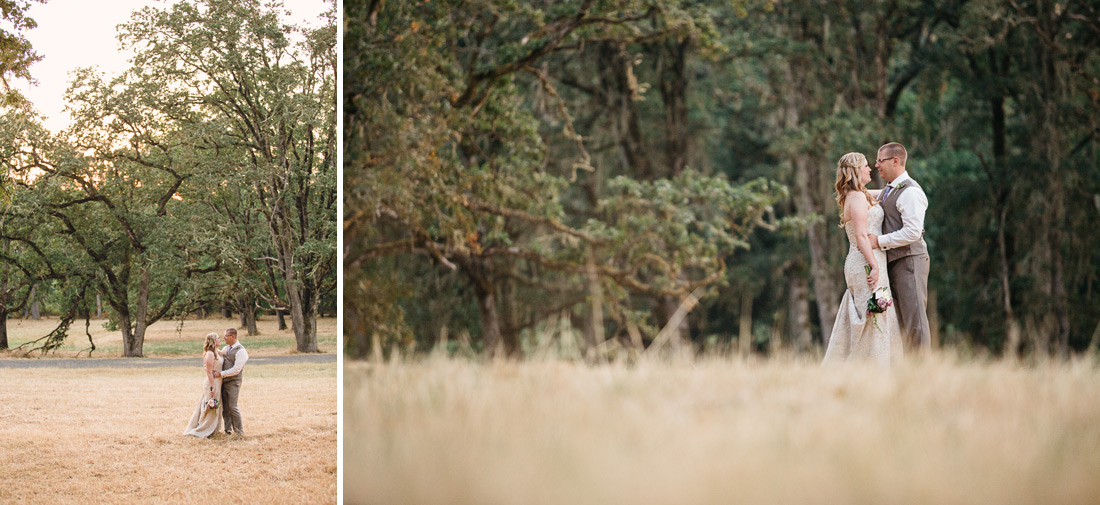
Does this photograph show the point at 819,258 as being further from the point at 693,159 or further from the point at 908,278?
the point at 908,278

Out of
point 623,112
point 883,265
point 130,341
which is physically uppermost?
point 623,112

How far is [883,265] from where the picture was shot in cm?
284

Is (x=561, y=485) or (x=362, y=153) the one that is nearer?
(x=561, y=485)

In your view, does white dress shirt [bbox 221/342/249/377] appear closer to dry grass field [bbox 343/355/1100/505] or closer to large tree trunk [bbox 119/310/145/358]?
large tree trunk [bbox 119/310/145/358]

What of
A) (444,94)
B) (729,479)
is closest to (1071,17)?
(444,94)

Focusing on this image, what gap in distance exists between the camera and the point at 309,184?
12.2 feet

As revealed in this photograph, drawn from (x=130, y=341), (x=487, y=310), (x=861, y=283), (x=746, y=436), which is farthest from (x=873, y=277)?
(x=487, y=310)

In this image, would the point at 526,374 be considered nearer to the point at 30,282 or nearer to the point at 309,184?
the point at 309,184

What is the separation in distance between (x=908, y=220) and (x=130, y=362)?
10.6 ft

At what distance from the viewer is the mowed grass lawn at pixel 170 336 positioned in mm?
3488

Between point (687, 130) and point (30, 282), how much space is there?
7672 millimetres

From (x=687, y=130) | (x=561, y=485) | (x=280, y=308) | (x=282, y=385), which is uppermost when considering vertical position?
(x=687, y=130)

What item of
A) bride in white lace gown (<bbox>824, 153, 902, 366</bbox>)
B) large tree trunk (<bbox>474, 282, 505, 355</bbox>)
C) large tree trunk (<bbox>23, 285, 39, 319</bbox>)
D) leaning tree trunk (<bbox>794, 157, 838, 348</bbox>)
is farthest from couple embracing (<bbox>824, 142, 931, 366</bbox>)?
leaning tree trunk (<bbox>794, 157, 838, 348</bbox>)

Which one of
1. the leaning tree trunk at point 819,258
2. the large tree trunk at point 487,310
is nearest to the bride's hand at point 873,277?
the large tree trunk at point 487,310
